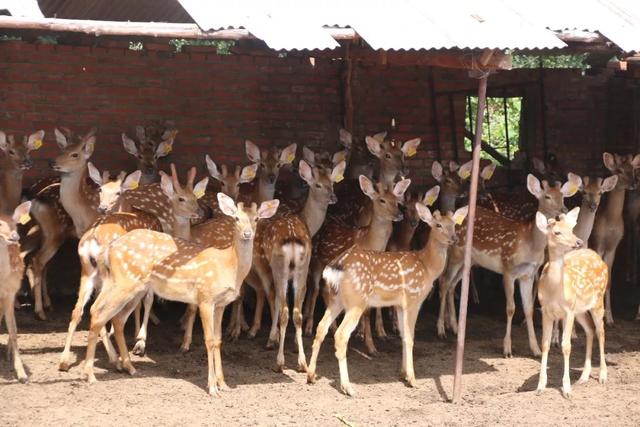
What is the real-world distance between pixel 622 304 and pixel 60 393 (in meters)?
6.27

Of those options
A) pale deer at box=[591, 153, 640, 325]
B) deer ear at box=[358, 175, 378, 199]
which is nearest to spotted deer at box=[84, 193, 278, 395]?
deer ear at box=[358, 175, 378, 199]

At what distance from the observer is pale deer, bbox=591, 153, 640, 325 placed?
10930 mm

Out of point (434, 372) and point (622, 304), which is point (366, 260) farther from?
point (622, 304)

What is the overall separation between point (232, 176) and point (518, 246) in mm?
2631

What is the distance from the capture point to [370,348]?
958 cm

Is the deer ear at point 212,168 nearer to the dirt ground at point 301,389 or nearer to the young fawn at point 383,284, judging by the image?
the dirt ground at point 301,389

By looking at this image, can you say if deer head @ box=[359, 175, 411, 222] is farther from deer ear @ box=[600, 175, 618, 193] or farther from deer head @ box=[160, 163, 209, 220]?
deer ear @ box=[600, 175, 618, 193]

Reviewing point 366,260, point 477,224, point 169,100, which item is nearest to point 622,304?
point 477,224

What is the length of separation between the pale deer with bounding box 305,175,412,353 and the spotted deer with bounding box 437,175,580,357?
26.6 inches

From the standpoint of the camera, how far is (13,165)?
1012 centimetres

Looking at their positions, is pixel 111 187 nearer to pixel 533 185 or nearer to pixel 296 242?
pixel 296 242

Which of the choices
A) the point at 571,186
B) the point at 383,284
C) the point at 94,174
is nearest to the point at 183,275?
the point at 383,284

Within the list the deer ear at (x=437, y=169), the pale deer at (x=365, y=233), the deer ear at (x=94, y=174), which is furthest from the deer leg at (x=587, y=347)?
the deer ear at (x=94, y=174)

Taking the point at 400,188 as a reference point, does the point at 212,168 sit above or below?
below
